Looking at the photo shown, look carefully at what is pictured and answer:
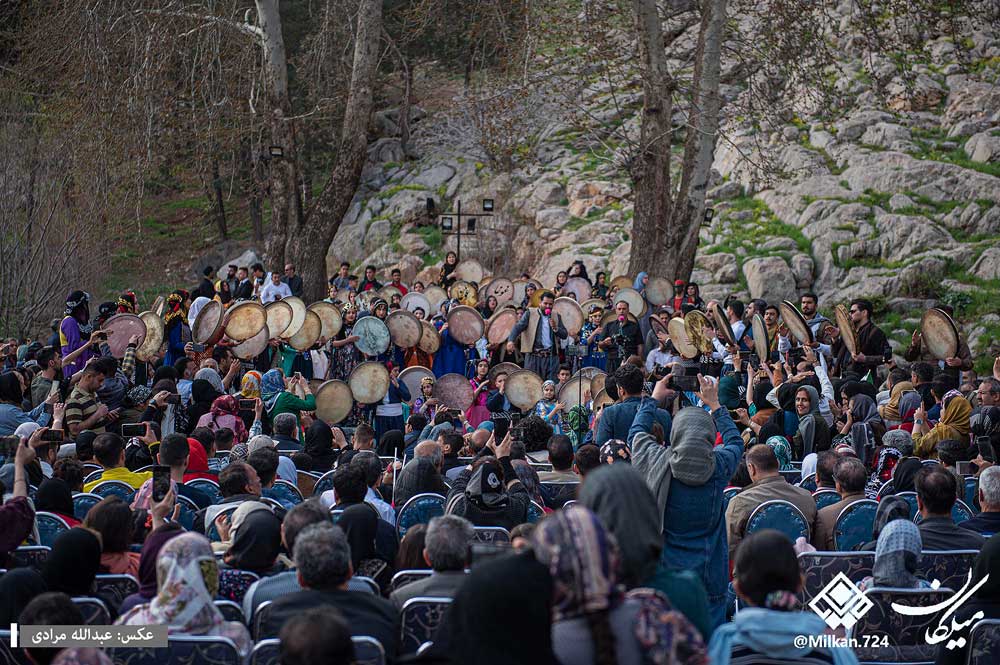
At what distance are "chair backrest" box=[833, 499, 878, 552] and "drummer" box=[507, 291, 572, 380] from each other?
389 inches

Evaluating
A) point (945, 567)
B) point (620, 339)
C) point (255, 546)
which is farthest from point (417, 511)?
point (620, 339)

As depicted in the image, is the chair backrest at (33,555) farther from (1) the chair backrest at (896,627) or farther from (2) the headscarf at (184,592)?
(1) the chair backrest at (896,627)

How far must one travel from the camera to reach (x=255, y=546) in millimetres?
5324

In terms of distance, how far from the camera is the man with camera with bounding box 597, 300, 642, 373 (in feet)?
53.7

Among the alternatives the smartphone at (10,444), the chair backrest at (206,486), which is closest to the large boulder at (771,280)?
the chair backrest at (206,486)

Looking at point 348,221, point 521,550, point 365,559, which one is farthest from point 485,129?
point 521,550

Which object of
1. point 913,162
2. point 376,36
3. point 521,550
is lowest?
point 521,550

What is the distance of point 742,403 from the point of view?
1252 centimetres

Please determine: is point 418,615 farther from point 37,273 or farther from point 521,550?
point 37,273

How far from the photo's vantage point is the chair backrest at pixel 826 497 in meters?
7.27

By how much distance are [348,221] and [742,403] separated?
21644 mm

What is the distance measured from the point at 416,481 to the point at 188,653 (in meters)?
3.24

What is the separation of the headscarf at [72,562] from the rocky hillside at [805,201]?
1406 centimetres

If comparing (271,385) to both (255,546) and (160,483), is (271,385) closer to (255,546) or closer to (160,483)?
(160,483)
